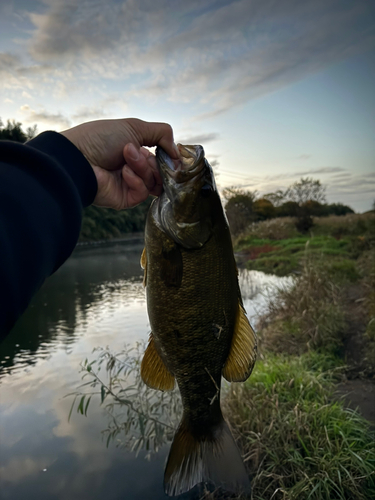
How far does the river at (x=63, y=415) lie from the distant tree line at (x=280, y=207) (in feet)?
62.9

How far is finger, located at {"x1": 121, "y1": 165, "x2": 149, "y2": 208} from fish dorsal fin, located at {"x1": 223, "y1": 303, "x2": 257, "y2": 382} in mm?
986

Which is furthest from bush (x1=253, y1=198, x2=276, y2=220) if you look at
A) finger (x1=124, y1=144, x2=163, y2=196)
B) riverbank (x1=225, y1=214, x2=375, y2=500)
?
finger (x1=124, y1=144, x2=163, y2=196)

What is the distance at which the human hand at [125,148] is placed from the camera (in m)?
2.20

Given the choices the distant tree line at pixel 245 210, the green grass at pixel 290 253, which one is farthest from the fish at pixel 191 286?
the distant tree line at pixel 245 210

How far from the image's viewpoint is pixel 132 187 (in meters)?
2.38

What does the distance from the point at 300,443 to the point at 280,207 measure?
3862 cm

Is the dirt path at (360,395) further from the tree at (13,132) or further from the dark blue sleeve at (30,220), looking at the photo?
the tree at (13,132)

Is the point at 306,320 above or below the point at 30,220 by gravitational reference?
below

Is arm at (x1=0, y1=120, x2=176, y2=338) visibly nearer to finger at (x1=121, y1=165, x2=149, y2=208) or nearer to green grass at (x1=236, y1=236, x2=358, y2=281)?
finger at (x1=121, y1=165, x2=149, y2=208)

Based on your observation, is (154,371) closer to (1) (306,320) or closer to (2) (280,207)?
(1) (306,320)

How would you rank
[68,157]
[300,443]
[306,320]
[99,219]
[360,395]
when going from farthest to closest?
1. [99,219]
2. [306,320]
3. [360,395]
4. [300,443]
5. [68,157]

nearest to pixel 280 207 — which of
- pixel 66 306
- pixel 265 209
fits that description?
Answer: pixel 265 209

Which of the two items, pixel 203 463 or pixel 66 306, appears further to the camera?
pixel 66 306

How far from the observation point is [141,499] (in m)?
4.86
